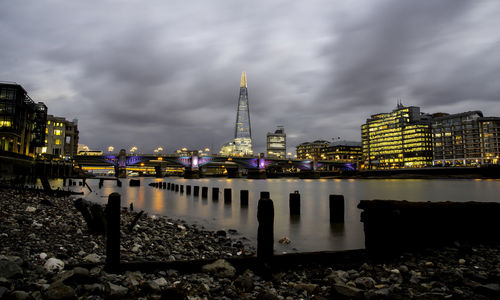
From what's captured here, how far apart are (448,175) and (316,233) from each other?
144317 mm

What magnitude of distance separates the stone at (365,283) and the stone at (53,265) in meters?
5.82

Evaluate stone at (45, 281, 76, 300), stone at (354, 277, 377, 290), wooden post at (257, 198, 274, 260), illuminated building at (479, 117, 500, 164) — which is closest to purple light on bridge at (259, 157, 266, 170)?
illuminated building at (479, 117, 500, 164)

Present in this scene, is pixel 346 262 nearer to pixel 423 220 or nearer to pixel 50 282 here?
pixel 423 220

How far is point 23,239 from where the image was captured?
7.46m

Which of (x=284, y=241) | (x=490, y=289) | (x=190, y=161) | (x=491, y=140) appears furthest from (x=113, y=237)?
(x=491, y=140)

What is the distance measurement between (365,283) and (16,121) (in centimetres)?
10192

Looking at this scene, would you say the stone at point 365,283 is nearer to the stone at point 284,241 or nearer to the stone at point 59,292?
the stone at point 59,292

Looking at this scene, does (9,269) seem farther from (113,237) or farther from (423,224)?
(423,224)

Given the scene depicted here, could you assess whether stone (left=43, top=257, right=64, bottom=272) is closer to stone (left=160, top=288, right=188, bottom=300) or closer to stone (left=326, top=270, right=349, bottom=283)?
stone (left=160, top=288, right=188, bottom=300)

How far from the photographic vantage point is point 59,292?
4.45 meters

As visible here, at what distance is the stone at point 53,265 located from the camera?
18.5ft

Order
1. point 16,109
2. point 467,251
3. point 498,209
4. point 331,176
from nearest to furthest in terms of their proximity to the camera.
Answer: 1. point 467,251
2. point 498,209
3. point 16,109
4. point 331,176

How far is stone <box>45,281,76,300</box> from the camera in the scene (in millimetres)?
4391

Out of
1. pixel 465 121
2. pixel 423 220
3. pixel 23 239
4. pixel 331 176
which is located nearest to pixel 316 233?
pixel 423 220
